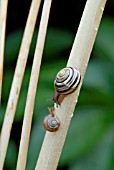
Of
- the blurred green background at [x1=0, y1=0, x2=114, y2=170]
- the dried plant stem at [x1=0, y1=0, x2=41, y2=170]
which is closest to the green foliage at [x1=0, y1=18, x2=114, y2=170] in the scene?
the blurred green background at [x1=0, y1=0, x2=114, y2=170]

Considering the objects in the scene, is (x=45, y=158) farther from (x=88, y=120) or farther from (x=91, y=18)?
(x=88, y=120)

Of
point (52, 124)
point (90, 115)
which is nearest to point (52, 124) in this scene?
point (52, 124)

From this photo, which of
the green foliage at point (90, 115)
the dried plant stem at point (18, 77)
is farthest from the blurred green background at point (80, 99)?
the dried plant stem at point (18, 77)

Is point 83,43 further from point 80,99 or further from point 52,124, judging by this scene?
point 80,99

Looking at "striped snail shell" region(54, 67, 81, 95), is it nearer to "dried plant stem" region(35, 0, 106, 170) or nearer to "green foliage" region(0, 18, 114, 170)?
"dried plant stem" region(35, 0, 106, 170)

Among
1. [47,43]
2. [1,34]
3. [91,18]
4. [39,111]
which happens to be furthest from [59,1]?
[91,18]

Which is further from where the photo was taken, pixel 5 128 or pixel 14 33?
pixel 14 33

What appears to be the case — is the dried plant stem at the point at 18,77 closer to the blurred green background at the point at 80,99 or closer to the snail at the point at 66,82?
the snail at the point at 66,82
